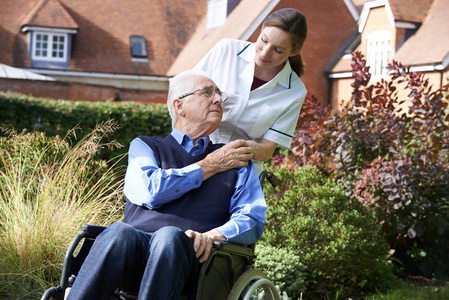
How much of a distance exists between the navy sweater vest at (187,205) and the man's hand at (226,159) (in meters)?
0.05

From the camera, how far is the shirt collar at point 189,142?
324 centimetres

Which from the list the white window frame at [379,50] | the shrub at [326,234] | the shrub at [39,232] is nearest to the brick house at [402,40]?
the white window frame at [379,50]

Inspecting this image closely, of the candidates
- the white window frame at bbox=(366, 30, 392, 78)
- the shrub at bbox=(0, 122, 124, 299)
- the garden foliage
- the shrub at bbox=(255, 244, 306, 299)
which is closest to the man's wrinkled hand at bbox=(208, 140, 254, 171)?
the shrub at bbox=(255, 244, 306, 299)

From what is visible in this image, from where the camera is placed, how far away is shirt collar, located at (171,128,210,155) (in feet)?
10.6

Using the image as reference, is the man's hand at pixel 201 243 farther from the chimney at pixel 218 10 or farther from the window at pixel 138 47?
the window at pixel 138 47

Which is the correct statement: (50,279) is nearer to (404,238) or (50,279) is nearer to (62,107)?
(404,238)

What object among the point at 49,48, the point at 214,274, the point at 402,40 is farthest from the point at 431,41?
the point at 214,274

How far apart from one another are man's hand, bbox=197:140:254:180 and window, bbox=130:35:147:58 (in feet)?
65.8

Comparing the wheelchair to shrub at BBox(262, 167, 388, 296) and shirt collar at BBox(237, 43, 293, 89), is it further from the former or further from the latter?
shrub at BBox(262, 167, 388, 296)

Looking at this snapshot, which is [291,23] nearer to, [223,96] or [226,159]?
[223,96]

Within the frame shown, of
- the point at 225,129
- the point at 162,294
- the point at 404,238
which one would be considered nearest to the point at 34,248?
the point at 225,129

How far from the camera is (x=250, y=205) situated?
3.06m

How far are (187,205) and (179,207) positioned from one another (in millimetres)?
42

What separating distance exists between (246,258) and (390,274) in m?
3.07
